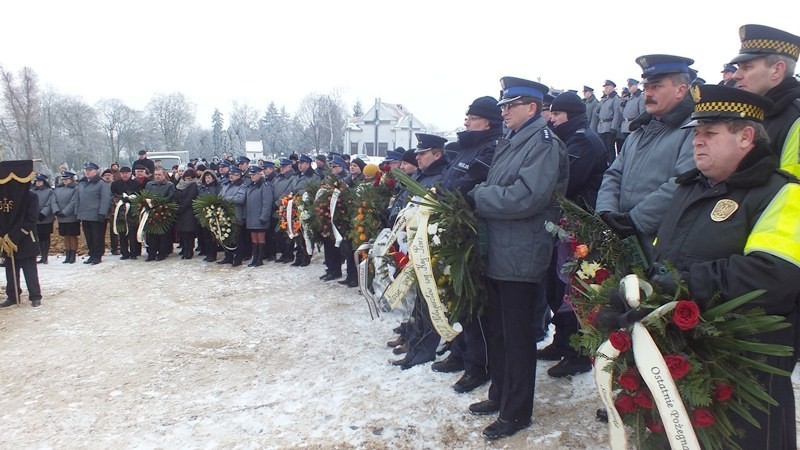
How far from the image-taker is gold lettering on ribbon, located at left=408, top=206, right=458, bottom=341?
4164 mm

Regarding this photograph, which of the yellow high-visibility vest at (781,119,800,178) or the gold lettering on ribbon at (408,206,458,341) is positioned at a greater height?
the yellow high-visibility vest at (781,119,800,178)

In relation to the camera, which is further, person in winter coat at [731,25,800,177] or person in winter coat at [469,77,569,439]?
person in winter coat at [469,77,569,439]

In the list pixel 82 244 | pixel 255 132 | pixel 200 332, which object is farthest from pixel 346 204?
pixel 255 132

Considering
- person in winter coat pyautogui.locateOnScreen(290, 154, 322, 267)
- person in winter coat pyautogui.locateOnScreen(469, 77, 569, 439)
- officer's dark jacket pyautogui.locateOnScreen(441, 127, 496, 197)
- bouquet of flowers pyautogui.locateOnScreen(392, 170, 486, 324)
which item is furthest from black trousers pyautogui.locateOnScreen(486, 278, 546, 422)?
person in winter coat pyautogui.locateOnScreen(290, 154, 322, 267)

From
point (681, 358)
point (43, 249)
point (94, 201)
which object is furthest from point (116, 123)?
point (681, 358)

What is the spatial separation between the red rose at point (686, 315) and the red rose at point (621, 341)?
23 cm

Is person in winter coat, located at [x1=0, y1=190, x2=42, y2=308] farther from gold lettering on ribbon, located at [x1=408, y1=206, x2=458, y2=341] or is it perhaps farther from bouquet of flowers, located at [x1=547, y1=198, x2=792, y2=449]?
bouquet of flowers, located at [x1=547, y1=198, x2=792, y2=449]

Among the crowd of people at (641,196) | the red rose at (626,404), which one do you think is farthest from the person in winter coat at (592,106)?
the red rose at (626,404)

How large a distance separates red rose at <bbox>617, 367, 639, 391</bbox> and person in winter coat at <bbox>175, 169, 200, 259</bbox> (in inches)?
429

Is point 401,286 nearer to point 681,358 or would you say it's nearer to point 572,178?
point 572,178

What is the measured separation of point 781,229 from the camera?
7.06 ft

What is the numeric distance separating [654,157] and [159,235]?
449 inches

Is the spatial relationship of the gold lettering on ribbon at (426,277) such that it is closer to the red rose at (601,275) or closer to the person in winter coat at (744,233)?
the red rose at (601,275)

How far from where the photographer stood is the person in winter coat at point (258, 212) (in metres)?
10.8
